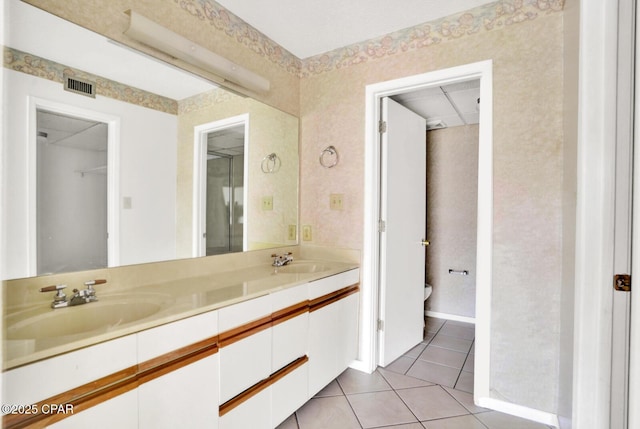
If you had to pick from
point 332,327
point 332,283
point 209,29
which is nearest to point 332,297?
point 332,283

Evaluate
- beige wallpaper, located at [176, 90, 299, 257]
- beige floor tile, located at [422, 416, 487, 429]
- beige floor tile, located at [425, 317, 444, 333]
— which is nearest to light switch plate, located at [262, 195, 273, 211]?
beige wallpaper, located at [176, 90, 299, 257]

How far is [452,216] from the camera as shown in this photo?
3.58 meters

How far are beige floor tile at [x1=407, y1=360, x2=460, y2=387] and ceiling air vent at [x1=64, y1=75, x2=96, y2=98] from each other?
102 inches

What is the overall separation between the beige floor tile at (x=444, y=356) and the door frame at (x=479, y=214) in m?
0.51

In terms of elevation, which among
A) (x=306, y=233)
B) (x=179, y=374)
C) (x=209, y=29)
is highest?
(x=209, y=29)

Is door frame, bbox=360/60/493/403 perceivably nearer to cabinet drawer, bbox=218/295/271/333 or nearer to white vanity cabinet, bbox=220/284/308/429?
white vanity cabinet, bbox=220/284/308/429

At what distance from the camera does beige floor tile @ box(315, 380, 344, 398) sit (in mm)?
Result: 1999

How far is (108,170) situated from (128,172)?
92 mm

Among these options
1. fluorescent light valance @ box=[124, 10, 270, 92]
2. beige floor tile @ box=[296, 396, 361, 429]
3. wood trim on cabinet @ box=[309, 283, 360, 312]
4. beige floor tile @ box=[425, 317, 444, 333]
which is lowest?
beige floor tile @ box=[425, 317, 444, 333]

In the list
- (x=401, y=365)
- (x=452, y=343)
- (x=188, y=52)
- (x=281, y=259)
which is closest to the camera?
(x=188, y=52)

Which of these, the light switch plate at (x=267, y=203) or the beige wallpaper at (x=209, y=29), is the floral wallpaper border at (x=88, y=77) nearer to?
the beige wallpaper at (x=209, y=29)

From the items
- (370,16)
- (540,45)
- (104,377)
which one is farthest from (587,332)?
(370,16)

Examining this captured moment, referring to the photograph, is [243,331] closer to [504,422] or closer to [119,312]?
[119,312]

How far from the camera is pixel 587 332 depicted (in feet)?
4.02
